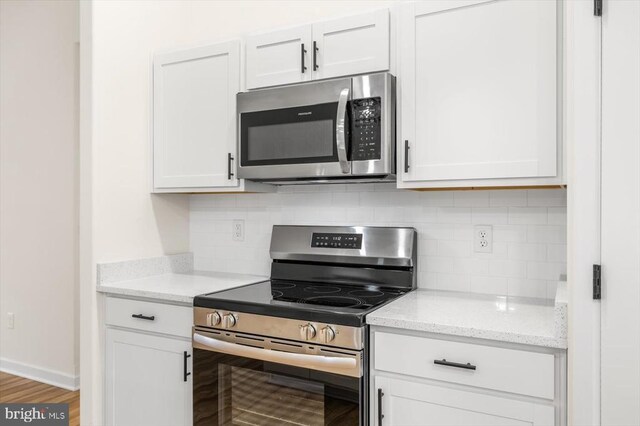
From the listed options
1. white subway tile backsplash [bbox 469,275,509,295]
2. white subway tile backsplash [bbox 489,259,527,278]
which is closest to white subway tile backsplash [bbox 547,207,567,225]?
white subway tile backsplash [bbox 489,259,527,278]

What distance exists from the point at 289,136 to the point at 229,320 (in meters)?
0.84

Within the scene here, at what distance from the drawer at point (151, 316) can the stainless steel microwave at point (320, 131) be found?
2.26 ft

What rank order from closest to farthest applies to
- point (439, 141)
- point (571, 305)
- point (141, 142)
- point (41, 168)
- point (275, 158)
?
point (571, 305)
point (439, 141)
point (275, 158)
point (141, 142)
point (41, 168)

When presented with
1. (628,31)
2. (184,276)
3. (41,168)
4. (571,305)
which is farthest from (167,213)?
(628,31)

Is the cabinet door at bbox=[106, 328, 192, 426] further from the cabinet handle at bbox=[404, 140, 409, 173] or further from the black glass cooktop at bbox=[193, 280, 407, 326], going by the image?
the cabinet handle at bbox=[404, 140, 409, 173]

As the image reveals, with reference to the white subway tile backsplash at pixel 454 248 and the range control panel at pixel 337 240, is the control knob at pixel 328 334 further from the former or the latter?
the white subway tile backsplash at pixel 454 248

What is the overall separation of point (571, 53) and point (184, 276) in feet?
6.78

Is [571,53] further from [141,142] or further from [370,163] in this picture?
[141,142]

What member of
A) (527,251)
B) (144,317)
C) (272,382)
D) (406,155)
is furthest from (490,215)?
(144,317)

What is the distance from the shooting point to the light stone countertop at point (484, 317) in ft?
4.90

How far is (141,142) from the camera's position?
8.68ft

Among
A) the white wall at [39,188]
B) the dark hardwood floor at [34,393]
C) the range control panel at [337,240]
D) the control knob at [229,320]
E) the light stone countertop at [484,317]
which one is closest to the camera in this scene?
the light stone countertop at [484,317]

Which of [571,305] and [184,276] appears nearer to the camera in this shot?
[571,305]

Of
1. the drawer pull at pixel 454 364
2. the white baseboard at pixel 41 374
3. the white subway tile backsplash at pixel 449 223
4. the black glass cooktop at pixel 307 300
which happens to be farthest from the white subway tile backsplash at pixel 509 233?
the white baseboard at pixel 41 374
